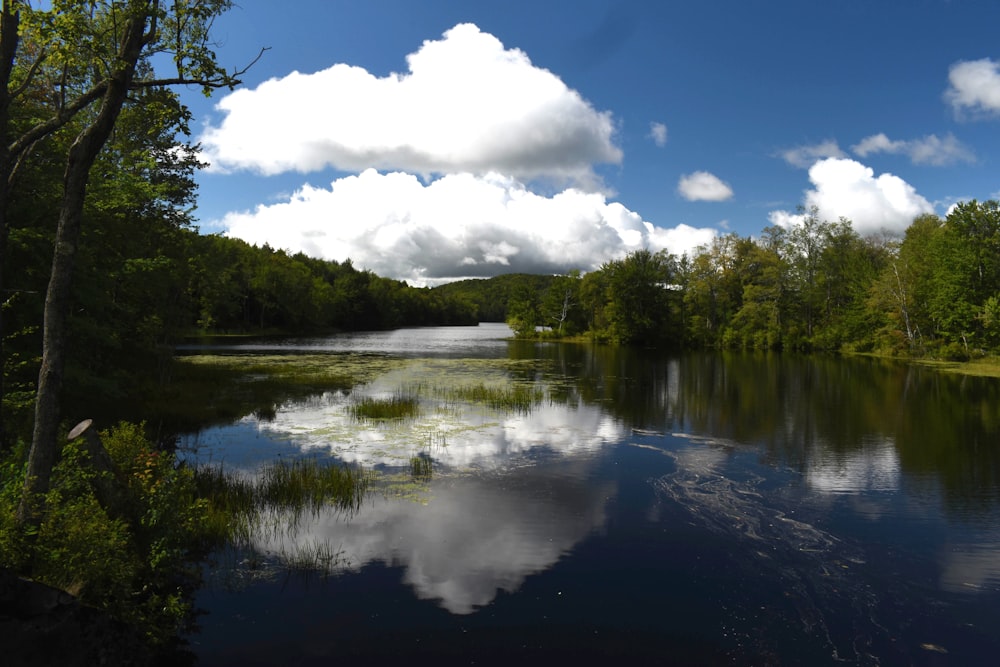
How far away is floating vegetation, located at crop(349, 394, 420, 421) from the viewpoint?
21156 millimetres

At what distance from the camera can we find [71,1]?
6777mm

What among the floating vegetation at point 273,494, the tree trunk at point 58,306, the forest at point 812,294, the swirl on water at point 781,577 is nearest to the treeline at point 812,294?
the forest at point 812,294

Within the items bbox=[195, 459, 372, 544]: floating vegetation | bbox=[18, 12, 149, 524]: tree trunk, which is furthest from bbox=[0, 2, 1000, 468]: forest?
bbox=[195, 459, 372, 544]: floating vegetation

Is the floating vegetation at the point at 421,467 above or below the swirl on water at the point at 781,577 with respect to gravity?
above

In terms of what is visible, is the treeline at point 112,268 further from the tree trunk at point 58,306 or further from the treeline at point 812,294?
the treeline at point 812,294

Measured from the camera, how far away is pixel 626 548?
9820 millimetres

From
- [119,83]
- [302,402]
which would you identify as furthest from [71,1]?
[302,402]

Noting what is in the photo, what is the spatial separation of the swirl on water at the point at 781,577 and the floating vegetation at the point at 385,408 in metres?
11.1

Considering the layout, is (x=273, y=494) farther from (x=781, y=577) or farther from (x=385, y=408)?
(x=385, y=408)

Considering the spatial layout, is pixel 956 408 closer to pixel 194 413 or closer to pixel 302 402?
pixel 302 402

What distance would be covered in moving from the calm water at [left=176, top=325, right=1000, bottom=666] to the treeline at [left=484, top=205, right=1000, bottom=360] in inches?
1573

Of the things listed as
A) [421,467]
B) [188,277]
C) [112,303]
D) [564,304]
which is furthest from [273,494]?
[564,304]

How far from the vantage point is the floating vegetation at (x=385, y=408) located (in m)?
21.2

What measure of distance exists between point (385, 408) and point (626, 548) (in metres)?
14.5
